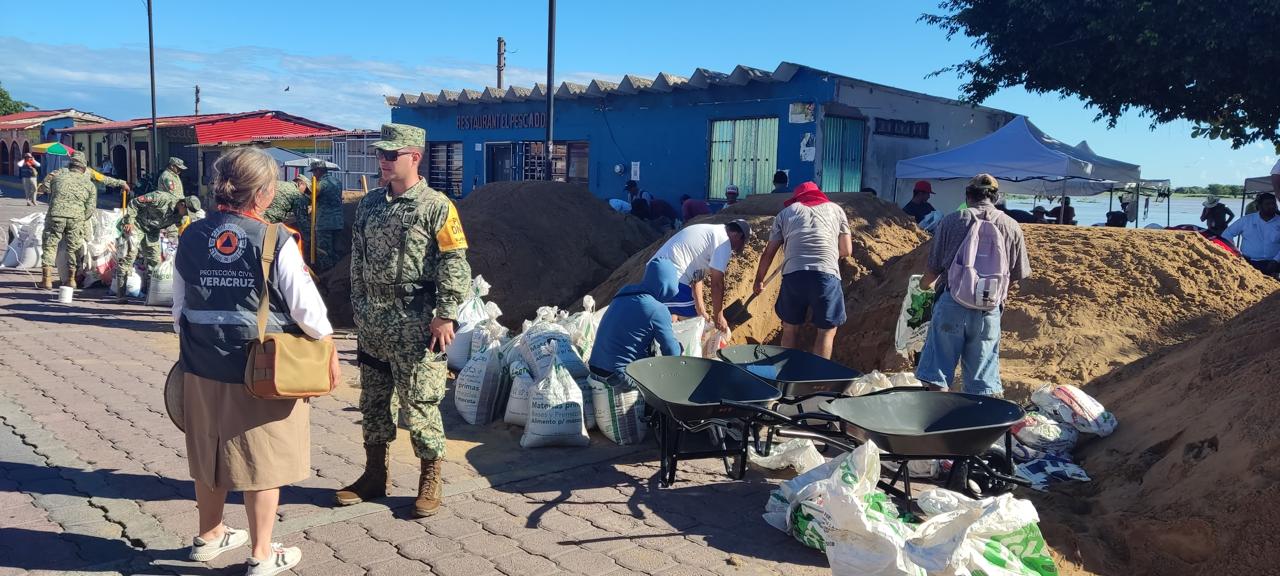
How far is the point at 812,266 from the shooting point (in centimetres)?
657

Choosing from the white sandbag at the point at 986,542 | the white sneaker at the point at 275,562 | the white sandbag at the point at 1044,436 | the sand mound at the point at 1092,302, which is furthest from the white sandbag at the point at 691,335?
the white sneaker at the point at 275,562

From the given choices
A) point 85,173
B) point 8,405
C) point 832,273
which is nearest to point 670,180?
point 85,173

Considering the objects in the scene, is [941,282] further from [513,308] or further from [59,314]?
[59,314]

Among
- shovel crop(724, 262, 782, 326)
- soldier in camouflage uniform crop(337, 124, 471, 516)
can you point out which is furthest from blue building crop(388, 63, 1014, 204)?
soldier in camouflage uniform crop(337, 124, 471, 516)

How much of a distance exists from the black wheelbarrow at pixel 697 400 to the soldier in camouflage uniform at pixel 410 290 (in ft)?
3.48

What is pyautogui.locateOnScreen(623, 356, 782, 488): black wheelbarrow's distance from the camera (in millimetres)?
4332

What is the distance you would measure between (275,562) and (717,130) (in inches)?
551

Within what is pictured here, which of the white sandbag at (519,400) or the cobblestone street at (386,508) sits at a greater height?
the white sandbag at (519,400)

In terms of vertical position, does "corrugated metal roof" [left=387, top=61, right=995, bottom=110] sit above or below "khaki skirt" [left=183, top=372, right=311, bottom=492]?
above

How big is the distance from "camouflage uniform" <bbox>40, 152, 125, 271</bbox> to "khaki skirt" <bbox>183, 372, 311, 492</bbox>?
366 inches

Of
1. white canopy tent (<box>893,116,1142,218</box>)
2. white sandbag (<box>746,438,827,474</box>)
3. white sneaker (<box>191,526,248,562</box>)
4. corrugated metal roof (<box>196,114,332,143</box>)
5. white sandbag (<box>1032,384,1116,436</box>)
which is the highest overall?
corrugated metal roof (<box>196,114,332,143</box>)

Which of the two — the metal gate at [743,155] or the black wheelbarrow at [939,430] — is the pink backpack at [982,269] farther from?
the metal gate at [743,155]

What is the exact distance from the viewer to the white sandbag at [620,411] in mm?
5441

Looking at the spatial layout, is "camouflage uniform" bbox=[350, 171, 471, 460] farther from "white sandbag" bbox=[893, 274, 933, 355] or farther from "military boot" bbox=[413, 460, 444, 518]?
"white sandbag" bbox=[893, 274, 933, 355]
